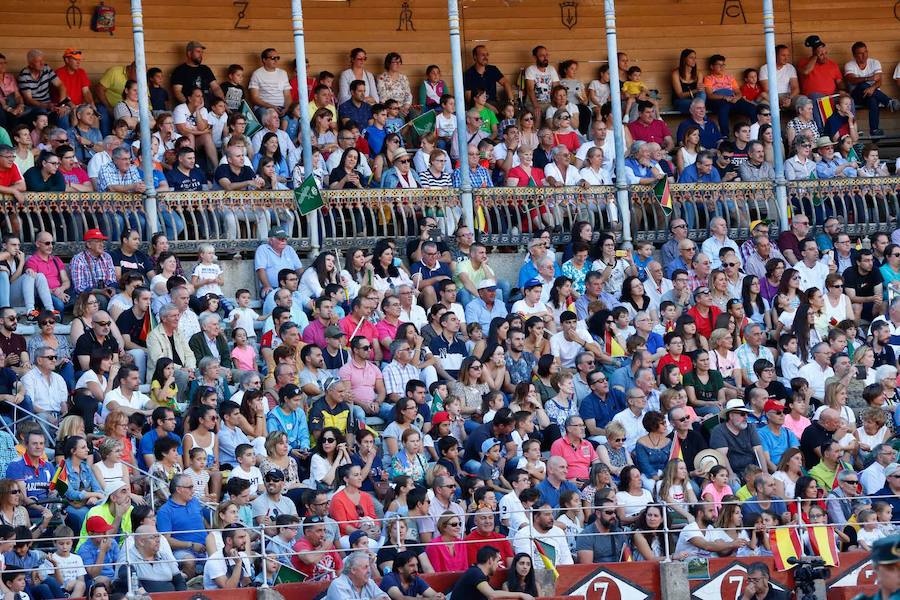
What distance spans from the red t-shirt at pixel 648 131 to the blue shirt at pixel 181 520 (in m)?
10.7

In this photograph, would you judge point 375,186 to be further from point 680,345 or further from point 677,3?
point 677,3

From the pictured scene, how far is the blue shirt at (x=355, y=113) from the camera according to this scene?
79.3ft

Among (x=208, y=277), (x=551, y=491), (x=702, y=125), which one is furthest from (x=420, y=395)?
(x=702, y=125)

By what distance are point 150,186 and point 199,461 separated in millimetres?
5796

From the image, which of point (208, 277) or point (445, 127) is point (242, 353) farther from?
point (445, 127)

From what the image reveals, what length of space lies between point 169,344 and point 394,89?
7.10 metres

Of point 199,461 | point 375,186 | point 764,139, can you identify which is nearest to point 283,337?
point 199,461

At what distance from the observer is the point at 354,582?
49.9ft

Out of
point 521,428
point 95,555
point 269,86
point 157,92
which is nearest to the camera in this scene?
point 95,555

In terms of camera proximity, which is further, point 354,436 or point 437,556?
point 354,436

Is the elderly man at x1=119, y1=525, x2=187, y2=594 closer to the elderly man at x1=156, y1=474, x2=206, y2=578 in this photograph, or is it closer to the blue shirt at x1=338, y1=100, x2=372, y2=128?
the elderly man at x1=156, y1=474, x2=206, y2=578

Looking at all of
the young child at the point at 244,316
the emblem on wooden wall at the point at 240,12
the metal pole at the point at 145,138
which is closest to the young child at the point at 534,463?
the young child at the point at 244,316

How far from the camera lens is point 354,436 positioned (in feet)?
59.5

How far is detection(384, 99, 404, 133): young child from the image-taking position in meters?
24.0
